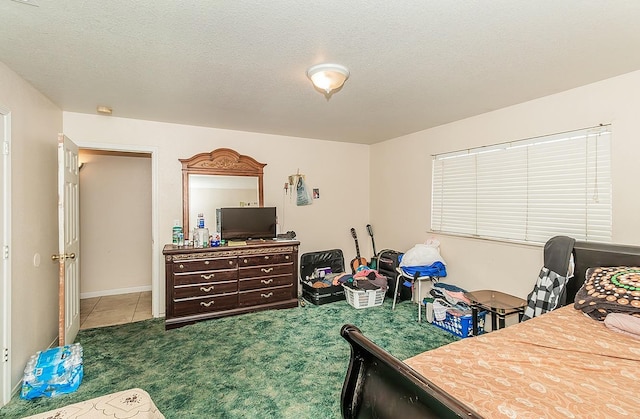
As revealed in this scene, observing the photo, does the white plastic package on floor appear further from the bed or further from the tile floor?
the bed

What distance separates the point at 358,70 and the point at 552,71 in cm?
146

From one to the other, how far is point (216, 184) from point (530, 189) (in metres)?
3.59

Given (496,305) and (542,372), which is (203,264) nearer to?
(496,305)

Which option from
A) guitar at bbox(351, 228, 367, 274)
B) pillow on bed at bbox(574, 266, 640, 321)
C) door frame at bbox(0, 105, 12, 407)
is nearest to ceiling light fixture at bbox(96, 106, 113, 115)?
door frame at bbox(0, 105, 12, 407)

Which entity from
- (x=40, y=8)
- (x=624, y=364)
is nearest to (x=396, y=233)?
(x=624, y=364)

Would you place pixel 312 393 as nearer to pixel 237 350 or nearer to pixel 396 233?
pixel 237 350

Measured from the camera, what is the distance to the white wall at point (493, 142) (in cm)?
232

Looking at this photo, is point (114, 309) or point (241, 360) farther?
point (114, 309)

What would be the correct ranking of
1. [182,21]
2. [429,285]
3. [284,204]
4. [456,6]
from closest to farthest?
1. [456,6]
2. [182,21]
3. [429,285]
4. [284,204]

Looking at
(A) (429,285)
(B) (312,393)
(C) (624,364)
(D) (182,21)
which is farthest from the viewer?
(A) (429,285)

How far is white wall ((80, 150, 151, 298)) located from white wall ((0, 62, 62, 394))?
1.62 m

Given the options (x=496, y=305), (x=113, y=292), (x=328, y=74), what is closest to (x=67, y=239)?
(x=113, y=292)

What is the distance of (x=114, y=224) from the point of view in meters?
4.60

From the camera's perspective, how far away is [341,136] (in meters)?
4.48
